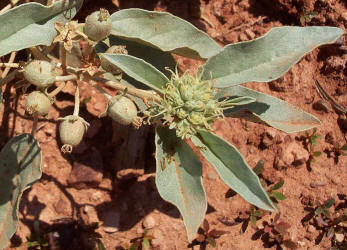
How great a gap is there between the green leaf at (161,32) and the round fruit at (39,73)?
0.55m

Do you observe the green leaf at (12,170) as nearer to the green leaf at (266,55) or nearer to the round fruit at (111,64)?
the round fruit at (111,64)

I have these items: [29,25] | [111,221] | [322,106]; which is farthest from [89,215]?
[322,106]

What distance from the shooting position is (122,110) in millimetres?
2354

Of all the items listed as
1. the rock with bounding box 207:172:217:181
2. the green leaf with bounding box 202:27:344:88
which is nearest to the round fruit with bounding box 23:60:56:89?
the green leaf with bounding box 202:27:344:88

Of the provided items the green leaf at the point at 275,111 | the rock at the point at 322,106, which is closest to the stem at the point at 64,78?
the green leaf at the point at 275,111

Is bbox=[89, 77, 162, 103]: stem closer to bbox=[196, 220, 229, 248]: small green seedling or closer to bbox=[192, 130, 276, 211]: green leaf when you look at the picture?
bbox=[192, 130, 276, 211]: green leaf

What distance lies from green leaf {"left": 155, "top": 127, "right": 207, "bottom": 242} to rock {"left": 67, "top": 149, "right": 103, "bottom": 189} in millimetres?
1051

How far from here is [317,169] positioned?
360cm

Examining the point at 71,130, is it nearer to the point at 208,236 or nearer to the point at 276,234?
the point at 208,236

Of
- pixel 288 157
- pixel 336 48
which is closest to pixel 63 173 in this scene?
pixel 288 157

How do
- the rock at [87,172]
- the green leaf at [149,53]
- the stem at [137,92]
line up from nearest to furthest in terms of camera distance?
the stem at [137,92] < the green leaf at [149,53] < the rock at [87,172]

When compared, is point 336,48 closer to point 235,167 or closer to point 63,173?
point 235,167

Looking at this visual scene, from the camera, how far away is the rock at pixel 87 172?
3402mm

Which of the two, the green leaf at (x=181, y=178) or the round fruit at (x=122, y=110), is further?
the green leaf at (x=181, y=178)
